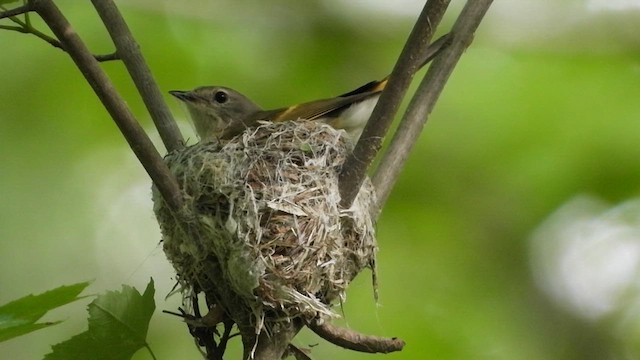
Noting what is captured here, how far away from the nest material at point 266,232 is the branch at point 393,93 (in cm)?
31

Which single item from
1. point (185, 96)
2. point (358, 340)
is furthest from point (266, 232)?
point (185, 96)

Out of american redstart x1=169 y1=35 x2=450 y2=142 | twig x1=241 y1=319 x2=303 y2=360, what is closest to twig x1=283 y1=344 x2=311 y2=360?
twig x1=241 y1=319 x2=303 y2=360

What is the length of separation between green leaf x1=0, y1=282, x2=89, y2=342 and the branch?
83 centimetres

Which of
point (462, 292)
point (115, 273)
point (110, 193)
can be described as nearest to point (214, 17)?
point (110, 193)

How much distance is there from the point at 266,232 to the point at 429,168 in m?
2.93

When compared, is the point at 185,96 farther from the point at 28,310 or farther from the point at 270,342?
the point at 28,310

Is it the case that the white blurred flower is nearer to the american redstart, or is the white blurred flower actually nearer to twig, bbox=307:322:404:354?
the american redstart

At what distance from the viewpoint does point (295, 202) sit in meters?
2.88

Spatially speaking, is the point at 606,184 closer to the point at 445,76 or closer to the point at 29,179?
the point at 445,76

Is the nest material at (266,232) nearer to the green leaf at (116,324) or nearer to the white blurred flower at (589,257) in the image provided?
the green leaf at (116,324)

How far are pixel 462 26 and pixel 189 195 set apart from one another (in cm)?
103

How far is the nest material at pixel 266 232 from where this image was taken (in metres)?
2.63

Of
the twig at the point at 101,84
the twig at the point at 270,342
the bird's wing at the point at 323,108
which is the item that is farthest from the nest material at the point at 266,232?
the bird's wing at the point at 323,108

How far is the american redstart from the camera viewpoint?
3574 mm
